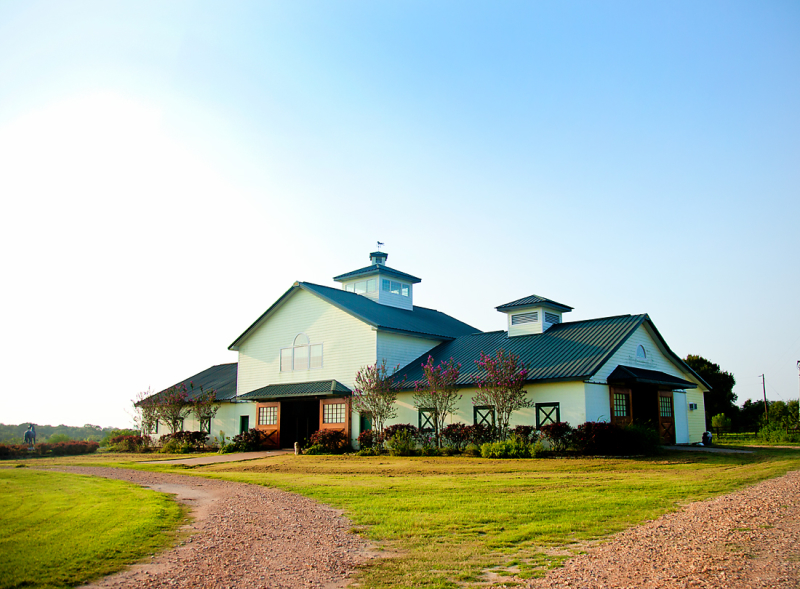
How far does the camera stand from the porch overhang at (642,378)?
2522cm

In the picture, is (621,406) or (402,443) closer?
(621,406)

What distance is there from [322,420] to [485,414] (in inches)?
360

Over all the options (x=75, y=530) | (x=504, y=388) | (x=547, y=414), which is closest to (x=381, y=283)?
(x=504, y=388)

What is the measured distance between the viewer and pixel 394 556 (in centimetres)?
779

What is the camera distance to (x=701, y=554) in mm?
7391

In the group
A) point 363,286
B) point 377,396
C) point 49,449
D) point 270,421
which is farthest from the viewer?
point 363,286

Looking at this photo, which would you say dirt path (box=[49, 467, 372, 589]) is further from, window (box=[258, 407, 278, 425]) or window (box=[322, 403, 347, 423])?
window (box=[258, 407, 278, 425])

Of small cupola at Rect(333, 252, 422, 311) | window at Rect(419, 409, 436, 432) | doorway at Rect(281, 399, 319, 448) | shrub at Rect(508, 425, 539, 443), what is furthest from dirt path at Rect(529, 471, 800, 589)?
small cupola at Rect(333, 252, 422, 311)

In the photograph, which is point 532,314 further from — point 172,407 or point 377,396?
point 172,407

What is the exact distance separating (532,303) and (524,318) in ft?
3.19

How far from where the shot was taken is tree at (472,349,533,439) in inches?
976

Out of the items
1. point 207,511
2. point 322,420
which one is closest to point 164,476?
point 207,511

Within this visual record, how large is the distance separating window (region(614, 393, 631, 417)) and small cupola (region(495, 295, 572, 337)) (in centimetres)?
515

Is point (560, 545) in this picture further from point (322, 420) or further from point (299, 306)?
point (299, 306)
